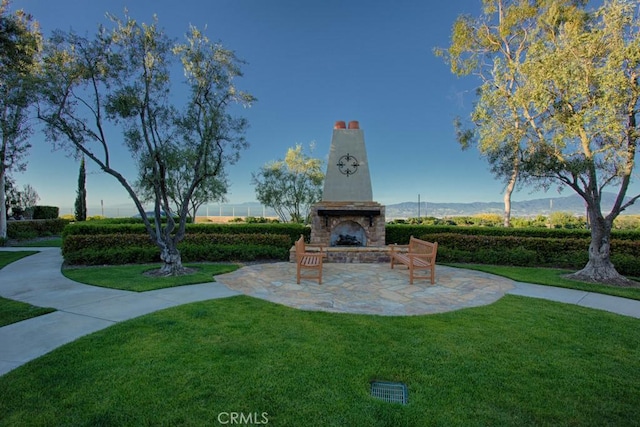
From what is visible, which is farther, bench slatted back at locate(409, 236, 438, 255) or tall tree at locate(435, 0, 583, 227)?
tall tree at locate(435, 0, 583, 227)

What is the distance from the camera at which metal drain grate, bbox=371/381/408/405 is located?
230cm

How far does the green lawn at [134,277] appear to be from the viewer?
18.7 feet

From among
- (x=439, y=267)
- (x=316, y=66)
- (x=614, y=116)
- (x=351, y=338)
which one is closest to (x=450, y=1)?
(x=316, y=66)

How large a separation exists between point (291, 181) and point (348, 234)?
9.38 meters

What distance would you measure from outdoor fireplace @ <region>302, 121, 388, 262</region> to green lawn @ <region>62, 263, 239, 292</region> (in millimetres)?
3392

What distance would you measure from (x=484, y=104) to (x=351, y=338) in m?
8.91

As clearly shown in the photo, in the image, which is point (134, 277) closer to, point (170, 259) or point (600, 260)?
point (170, 259)

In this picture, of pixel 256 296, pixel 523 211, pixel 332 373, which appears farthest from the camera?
pixel 523 211

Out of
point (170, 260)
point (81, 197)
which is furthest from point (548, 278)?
Answer: point (81, 197)

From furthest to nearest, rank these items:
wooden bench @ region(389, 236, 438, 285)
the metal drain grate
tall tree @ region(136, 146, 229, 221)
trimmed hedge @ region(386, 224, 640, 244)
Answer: tall tree @ region(136, 146, 229, 221), trimmed hedge @ region(386, 224, 640, 244), wooden bench @ region(389, 236, 438, 285), the metal drain grate

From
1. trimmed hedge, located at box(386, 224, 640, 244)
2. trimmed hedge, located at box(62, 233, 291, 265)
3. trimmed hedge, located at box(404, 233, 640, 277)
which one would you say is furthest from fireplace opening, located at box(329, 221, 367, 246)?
trimmed hedge, located at box(404, 233, 640, 277)

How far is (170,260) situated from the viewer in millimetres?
6832

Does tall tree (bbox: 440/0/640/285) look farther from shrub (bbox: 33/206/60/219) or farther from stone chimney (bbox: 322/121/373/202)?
shrub (bbox: 33/206/60/219)

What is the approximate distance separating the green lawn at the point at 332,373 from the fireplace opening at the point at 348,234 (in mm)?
6109
